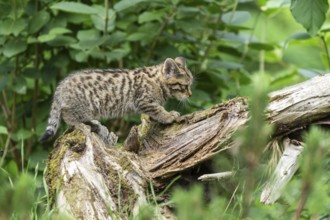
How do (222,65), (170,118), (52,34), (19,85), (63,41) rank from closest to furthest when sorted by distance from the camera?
1. (170,118)
2. (52,34)
3. (19,85)
4. (63,41)
5. (222,65)

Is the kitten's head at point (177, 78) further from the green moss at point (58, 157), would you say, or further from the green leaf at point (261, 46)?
the green moss at point (58, 157)

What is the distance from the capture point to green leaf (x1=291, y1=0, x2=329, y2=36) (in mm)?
5621

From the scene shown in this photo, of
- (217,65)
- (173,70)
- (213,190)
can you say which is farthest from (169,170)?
(217,65)

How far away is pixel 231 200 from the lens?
513 cm

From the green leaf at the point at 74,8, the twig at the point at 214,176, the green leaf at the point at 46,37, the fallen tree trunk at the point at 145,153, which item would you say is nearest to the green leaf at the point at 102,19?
the green leaf at the point at 74,8

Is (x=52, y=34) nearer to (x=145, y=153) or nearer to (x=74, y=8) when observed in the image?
(x=74, y=8)

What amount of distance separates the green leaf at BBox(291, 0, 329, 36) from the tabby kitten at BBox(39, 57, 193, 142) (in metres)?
1.15

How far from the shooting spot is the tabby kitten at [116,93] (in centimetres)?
619

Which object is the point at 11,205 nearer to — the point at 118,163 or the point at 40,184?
the point at 118,163

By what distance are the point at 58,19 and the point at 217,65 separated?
1613 millimetres

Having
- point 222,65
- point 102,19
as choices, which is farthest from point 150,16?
point 222,65

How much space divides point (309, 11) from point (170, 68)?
1.52 meters

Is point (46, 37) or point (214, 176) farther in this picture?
point (46, 37)

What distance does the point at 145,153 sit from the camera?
5.65 meters
